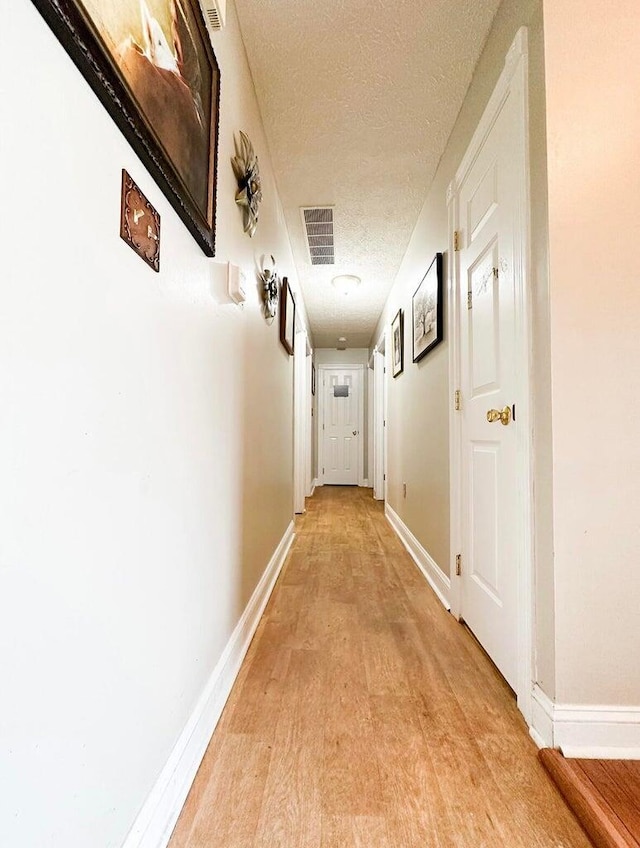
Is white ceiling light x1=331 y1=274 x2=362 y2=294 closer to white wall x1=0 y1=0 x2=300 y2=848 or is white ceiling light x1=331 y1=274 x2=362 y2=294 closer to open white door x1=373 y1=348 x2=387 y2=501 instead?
open white door x1=373 y1=348 x2=387 y2=501

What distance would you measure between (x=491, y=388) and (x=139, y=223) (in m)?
1.21

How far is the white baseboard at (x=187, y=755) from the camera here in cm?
72

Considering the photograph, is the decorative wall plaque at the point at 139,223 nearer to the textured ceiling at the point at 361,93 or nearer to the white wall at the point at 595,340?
the white wall at the point at 595,340

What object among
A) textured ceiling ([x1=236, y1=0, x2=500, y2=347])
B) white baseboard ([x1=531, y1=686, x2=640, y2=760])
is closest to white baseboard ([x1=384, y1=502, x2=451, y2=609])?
white baseboard ([x1=531, y1=686, x2=640, y2=760])

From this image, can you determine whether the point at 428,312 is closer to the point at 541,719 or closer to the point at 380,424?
the point at 541,719

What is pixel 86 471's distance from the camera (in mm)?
573

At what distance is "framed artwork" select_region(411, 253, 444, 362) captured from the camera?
2.11 m

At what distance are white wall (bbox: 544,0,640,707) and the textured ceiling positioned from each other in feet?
1.93

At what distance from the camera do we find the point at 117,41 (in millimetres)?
604

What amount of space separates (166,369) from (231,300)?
520 mm

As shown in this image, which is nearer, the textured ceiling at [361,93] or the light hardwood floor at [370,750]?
the light hardwood floor at [370,750]

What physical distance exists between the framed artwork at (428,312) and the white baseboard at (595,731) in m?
1.58

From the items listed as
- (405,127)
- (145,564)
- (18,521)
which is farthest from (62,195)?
(405,127)

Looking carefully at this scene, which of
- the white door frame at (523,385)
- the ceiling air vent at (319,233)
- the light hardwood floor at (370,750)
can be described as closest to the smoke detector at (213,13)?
the white door frame at (523,385)
